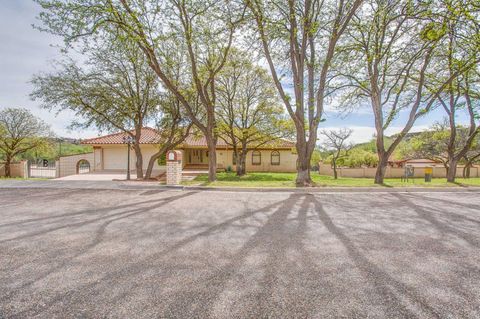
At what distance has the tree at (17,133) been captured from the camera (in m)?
24.4

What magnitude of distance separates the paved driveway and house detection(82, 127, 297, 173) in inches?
561

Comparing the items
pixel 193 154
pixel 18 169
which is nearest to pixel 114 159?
pixel 193 154

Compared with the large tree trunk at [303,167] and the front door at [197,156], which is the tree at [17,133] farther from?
the large tree trunk at [303,167]

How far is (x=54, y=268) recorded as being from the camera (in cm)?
288

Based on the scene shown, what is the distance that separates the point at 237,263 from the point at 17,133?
33327 millimetres

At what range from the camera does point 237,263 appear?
3039 millimetres

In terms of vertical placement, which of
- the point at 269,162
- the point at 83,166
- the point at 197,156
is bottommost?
the point at 83,166

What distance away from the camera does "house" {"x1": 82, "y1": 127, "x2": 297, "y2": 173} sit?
23.3m

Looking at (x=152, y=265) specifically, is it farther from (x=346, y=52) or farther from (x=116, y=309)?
(x=346, y=52)

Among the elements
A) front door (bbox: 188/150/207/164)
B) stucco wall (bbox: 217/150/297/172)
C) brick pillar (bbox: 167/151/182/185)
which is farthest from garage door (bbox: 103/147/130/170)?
brick pillar (bbox: 167/151/182/185)

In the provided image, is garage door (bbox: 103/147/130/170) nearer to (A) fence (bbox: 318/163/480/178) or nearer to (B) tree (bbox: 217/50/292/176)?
(B) tree (bbox: 217/50/292/176)

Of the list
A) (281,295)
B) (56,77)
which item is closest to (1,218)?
(281,295)

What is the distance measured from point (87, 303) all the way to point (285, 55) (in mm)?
12145

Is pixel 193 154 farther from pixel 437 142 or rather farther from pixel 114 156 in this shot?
pixel 437 142
